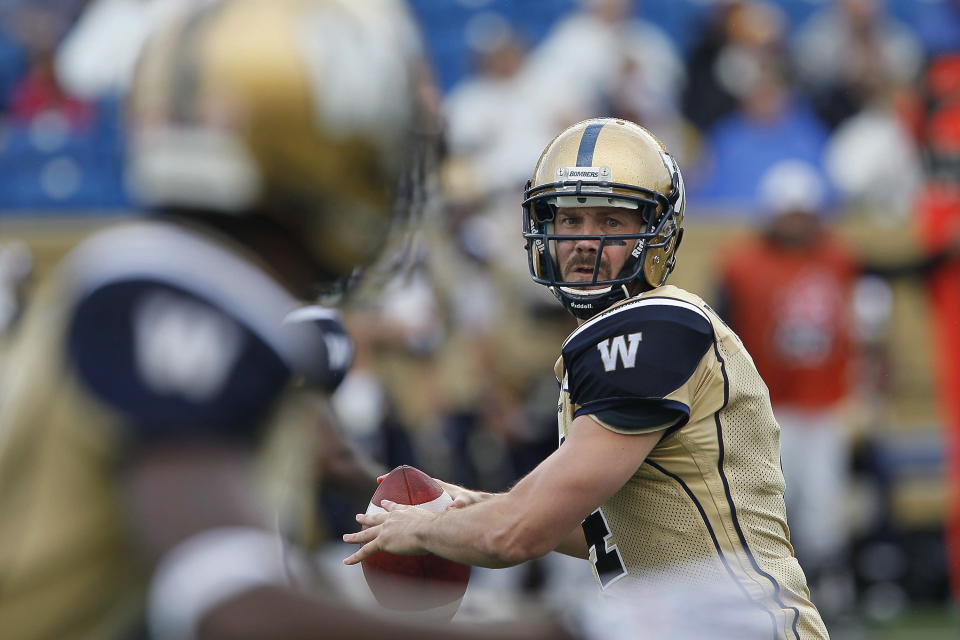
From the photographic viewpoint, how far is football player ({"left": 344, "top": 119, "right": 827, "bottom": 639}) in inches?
104

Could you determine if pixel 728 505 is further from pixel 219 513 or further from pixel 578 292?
pixel 219 513

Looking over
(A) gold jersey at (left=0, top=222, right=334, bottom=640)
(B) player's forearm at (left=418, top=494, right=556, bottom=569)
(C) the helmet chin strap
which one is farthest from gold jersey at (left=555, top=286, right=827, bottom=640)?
(A) gold jersey at (left=0, top=222, right=334, bottom=640)

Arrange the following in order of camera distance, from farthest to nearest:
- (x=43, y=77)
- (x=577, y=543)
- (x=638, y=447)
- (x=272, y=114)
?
1. (x=43, y=77)
2. (x=577, y=543)
3. (x=638, y=447)
4. (x=272, y=114)

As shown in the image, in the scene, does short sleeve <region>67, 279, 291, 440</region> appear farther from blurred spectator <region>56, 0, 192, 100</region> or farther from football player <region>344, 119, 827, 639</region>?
blurred spectator <region>56, 0, 192, 100</region>

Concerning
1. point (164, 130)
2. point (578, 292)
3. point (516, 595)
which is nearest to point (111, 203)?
point (516, 595)

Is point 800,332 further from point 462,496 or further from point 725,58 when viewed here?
point 462,496

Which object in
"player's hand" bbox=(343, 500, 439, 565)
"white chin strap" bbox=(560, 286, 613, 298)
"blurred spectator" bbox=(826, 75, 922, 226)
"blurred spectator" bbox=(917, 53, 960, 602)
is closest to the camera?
"player's hand" bbox=(343, 500, 439, 565)

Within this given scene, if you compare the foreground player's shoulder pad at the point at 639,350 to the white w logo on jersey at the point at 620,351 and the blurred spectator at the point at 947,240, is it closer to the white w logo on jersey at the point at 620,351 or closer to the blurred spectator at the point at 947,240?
the white w logo on jersey at the point at 620,351

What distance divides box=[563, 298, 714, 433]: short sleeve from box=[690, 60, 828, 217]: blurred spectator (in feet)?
18.6

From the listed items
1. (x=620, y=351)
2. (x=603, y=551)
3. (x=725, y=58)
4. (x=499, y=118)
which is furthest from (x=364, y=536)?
(x=725, y=58)

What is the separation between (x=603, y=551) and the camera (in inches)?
115

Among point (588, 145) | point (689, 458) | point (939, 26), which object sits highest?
point (588, 145)

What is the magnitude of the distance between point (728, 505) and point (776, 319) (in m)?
4.68

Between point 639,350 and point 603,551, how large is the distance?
0.51 m
